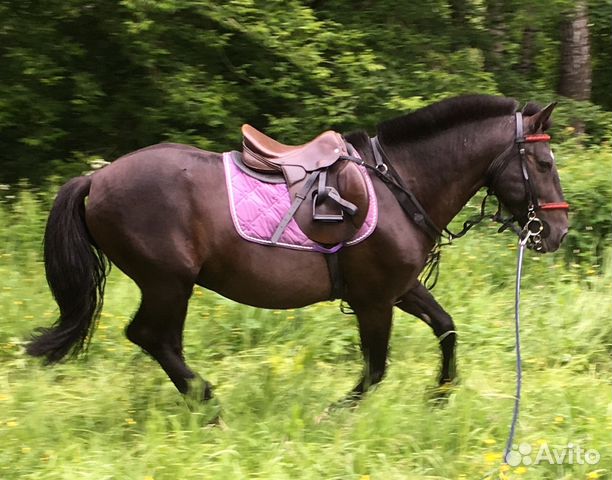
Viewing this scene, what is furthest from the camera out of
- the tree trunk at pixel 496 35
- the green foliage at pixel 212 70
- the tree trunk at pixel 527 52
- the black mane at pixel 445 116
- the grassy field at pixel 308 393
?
the tree trunk at pixel 527 52

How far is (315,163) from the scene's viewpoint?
3.52 meters

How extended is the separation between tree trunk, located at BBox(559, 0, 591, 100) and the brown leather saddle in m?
7.71

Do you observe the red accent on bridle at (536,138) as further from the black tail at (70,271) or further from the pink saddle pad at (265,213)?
the black tail at (70,271)

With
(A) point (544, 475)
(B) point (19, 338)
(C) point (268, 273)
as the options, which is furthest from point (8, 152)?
(A) point (544, 475)

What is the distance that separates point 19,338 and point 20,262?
140 centimetres

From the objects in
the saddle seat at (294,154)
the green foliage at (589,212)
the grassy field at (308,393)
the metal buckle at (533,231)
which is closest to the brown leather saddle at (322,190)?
the saddle seat at (294,154)

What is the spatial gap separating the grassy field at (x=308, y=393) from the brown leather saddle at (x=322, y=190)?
981mm

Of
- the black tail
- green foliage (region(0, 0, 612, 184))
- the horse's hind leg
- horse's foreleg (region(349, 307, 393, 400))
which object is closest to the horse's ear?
horse's foreleg (region(349, 307, 393, 400))

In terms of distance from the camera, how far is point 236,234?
3449 millimetres

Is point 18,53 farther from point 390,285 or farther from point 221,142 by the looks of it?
point 390,285

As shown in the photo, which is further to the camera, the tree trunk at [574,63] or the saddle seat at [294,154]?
the tree trunk at [574,63]

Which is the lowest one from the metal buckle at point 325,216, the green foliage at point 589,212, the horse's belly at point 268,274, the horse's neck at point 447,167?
the green foliage at point 589,212

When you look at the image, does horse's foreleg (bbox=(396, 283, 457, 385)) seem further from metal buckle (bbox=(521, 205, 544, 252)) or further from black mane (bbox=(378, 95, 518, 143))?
black mane (bbox=(378, 95, 518, 143))

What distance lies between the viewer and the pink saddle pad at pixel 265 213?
344cm
